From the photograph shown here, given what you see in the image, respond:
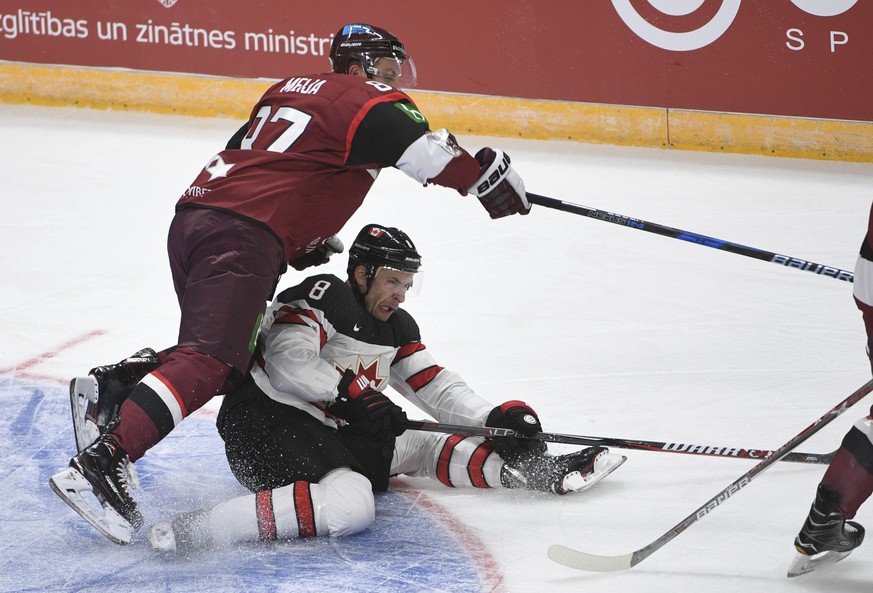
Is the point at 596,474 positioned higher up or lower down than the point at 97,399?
lower down

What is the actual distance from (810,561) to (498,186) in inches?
45.8

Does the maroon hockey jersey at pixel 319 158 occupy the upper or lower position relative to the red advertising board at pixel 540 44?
lower

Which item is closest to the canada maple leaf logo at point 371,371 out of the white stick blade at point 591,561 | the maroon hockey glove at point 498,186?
the maroon hockey glove at point 498,186

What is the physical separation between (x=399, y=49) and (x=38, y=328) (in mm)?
1652

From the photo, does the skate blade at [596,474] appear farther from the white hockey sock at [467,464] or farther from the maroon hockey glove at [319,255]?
the maroon hockey glove at [319,255]

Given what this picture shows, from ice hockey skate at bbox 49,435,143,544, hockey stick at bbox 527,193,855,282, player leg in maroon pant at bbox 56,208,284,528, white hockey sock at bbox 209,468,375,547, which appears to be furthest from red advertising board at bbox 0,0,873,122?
ice hockey skate at bbox 49,435,143,544

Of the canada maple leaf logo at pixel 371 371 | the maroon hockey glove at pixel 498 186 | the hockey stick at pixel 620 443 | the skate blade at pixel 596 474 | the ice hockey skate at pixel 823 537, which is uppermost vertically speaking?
the maroon hockey glove at pixel 498 186

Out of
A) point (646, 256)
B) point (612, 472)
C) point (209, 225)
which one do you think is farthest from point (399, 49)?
point (646, 256)

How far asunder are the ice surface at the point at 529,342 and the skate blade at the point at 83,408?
0.70ft

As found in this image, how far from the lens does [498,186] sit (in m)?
3.11

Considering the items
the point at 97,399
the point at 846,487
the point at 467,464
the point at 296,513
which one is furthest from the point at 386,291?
the point at 846,487

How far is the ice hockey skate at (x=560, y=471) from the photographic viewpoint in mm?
3057

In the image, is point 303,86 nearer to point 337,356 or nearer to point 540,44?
point 337,356

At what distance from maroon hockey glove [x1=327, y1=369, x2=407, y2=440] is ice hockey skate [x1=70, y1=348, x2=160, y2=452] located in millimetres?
517
